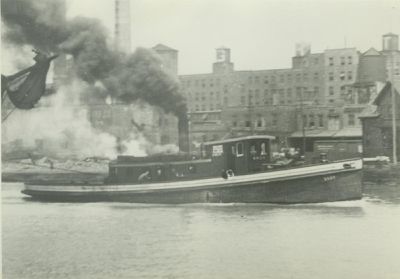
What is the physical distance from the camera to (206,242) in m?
6.10

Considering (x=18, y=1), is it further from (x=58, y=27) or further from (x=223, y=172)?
(x=223, y=172)

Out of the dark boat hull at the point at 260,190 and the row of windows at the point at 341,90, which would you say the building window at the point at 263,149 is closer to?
the dark boat hull at the point at 260,190

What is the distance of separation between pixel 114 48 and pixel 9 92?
1.45 metres

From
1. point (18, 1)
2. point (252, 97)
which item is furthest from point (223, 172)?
point (18, 1)

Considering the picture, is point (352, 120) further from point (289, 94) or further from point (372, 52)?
point (372, 52)

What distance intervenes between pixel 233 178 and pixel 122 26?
9.63 feet

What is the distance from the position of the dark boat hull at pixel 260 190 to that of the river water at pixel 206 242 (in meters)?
0.58

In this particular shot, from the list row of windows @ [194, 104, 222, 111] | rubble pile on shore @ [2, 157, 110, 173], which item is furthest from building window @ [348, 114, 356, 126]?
rubble pile on shore @ [2, 157, 110, 173]

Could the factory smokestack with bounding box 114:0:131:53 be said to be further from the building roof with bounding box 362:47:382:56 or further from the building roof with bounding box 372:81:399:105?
the building roof with bounding box 372:81:399:105

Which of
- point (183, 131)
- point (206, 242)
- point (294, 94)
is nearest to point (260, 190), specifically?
point (183, 131)

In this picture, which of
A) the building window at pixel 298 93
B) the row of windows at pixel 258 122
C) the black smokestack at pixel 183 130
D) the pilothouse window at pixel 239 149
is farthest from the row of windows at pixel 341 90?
the black smokestack at pixel 183 130

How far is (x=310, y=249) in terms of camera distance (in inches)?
230

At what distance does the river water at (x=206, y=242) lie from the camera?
18.2 feet

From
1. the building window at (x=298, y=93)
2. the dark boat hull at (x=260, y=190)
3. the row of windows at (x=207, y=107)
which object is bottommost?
the dark boat hull at (x=260, y=190)
